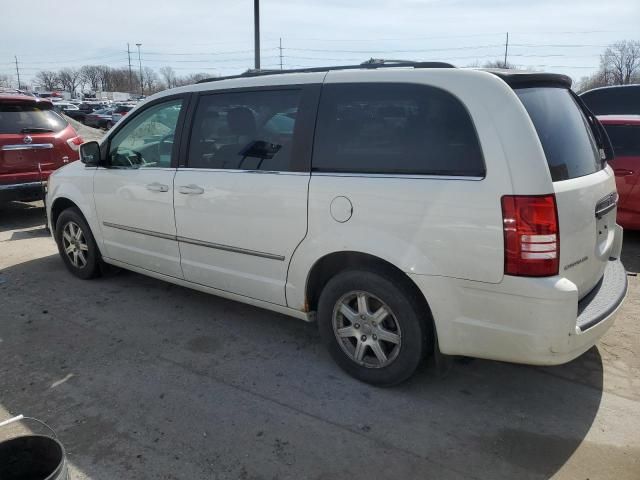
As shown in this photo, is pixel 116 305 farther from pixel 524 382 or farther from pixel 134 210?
pixel 524 382

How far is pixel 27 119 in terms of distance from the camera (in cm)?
777

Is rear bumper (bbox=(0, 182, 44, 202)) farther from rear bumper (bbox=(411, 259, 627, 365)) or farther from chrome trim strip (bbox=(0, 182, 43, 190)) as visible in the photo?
rear bumper (bbox=(411, 259, 627, 365))

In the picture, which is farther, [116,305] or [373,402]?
[116,305]

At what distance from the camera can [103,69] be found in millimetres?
119000

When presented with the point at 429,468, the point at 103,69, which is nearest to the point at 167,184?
the point at 429,468

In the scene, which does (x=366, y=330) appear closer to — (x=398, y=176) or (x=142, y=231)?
(x=398, y=176)

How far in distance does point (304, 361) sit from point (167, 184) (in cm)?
171

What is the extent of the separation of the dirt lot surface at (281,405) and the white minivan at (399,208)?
35 cm

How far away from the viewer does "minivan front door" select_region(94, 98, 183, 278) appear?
13.6 ft

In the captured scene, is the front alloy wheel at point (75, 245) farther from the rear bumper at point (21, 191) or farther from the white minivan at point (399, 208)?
the rear bumper at point (21, 191)

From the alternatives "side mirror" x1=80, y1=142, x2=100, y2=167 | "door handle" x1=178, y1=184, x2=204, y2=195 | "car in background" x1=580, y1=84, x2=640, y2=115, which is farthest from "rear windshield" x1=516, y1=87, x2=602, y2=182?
"car in background" x1=580, y1=84, x2=640, y2=115

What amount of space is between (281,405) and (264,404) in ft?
0.33

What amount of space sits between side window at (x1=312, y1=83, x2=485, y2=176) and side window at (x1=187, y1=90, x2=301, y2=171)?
29cm

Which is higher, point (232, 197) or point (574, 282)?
point (232, 197)
